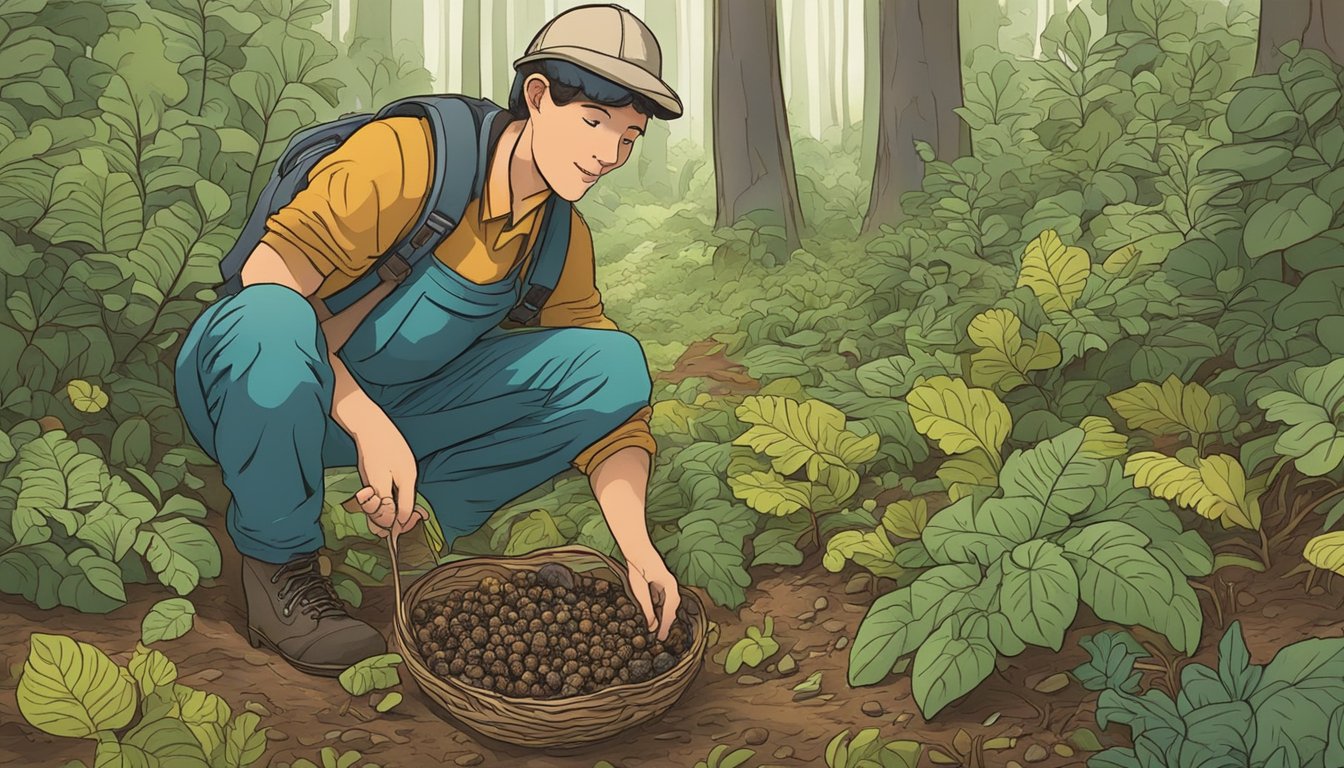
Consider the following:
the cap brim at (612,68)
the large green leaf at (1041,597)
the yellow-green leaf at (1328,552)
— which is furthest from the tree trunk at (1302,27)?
the cap brim at (612,68)

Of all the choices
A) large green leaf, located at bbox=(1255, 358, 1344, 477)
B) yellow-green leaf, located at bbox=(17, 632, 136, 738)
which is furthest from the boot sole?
large green leaf, located at bbox=(1255, 358, 1344, 477)

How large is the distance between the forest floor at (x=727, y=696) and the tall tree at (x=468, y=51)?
85cm

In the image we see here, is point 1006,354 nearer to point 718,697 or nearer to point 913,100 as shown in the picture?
point 913,100

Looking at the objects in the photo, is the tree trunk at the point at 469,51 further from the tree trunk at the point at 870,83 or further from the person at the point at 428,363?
the tree trunk at the point at 870,83

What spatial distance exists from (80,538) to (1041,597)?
1.69 meters

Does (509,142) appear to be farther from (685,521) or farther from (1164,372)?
(1164,372)

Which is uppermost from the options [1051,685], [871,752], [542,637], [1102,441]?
[1102,441]

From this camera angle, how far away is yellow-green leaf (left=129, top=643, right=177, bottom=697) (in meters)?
1.69

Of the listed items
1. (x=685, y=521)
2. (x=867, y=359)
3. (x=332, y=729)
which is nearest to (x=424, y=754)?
(x=332, y=729)

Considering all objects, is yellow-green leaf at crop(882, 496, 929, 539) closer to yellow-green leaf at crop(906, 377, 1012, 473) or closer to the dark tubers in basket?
yellow-green leaf at crop(906, 377, 1012, 473)

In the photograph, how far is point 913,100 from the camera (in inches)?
73.5

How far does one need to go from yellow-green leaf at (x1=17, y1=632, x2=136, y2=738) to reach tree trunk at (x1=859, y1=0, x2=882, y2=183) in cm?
163

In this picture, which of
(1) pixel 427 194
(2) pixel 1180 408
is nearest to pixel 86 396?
(1) pixel 427 194

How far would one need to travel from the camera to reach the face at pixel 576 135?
1704mm
